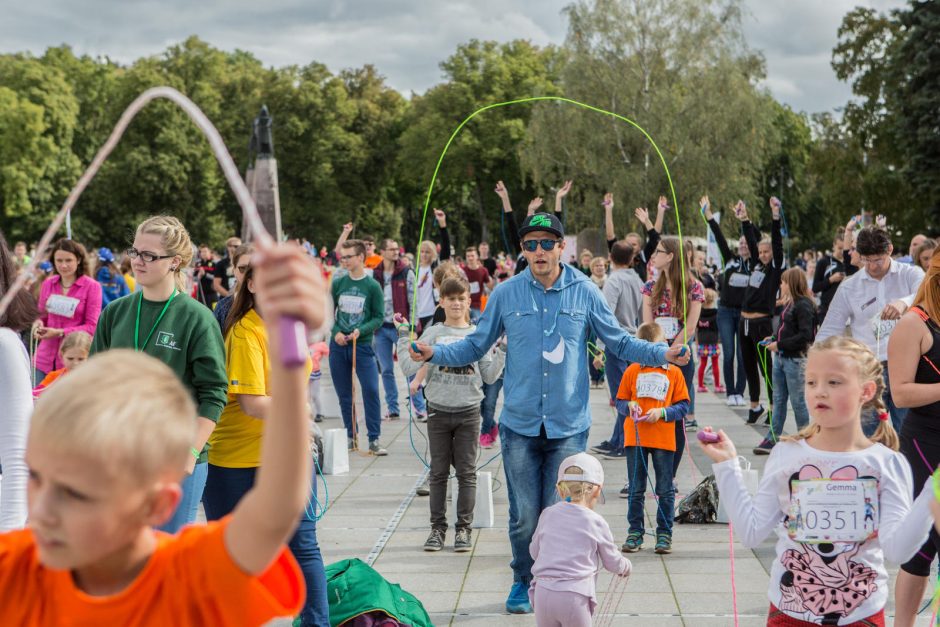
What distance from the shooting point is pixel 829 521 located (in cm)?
349

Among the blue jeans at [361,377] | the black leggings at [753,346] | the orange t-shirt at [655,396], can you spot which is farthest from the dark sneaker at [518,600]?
the black leggings at [753,346]

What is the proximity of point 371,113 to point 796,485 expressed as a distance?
205 feet

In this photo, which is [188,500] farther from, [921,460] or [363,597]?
[921,460]

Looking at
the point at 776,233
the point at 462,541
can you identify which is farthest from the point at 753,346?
the point at 462,541

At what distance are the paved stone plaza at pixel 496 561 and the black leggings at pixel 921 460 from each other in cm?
113

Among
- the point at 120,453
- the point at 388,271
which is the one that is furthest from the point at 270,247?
the point at 388,271

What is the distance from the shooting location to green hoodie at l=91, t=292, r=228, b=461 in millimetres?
4395

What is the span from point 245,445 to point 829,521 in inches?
99.1

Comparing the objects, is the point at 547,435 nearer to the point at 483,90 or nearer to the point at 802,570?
the point at 802,570

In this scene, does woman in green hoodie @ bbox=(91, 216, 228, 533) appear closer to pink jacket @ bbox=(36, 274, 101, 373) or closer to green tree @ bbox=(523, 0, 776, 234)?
pink jacket @ bbox=(36, 274, 101, 373)

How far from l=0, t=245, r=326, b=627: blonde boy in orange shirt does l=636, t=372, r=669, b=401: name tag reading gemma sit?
5.46m

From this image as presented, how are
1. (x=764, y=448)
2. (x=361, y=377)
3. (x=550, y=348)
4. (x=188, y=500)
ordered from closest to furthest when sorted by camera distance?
(x=188, y=500)
(x=550, y=348)
(x=764, y=448)
(x=361, y=377)


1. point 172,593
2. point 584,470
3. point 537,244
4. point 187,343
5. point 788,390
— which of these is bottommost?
point 788,390

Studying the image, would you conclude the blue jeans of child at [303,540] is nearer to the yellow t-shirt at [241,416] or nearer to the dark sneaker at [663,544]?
the yellow t-shirt at [241,416]
